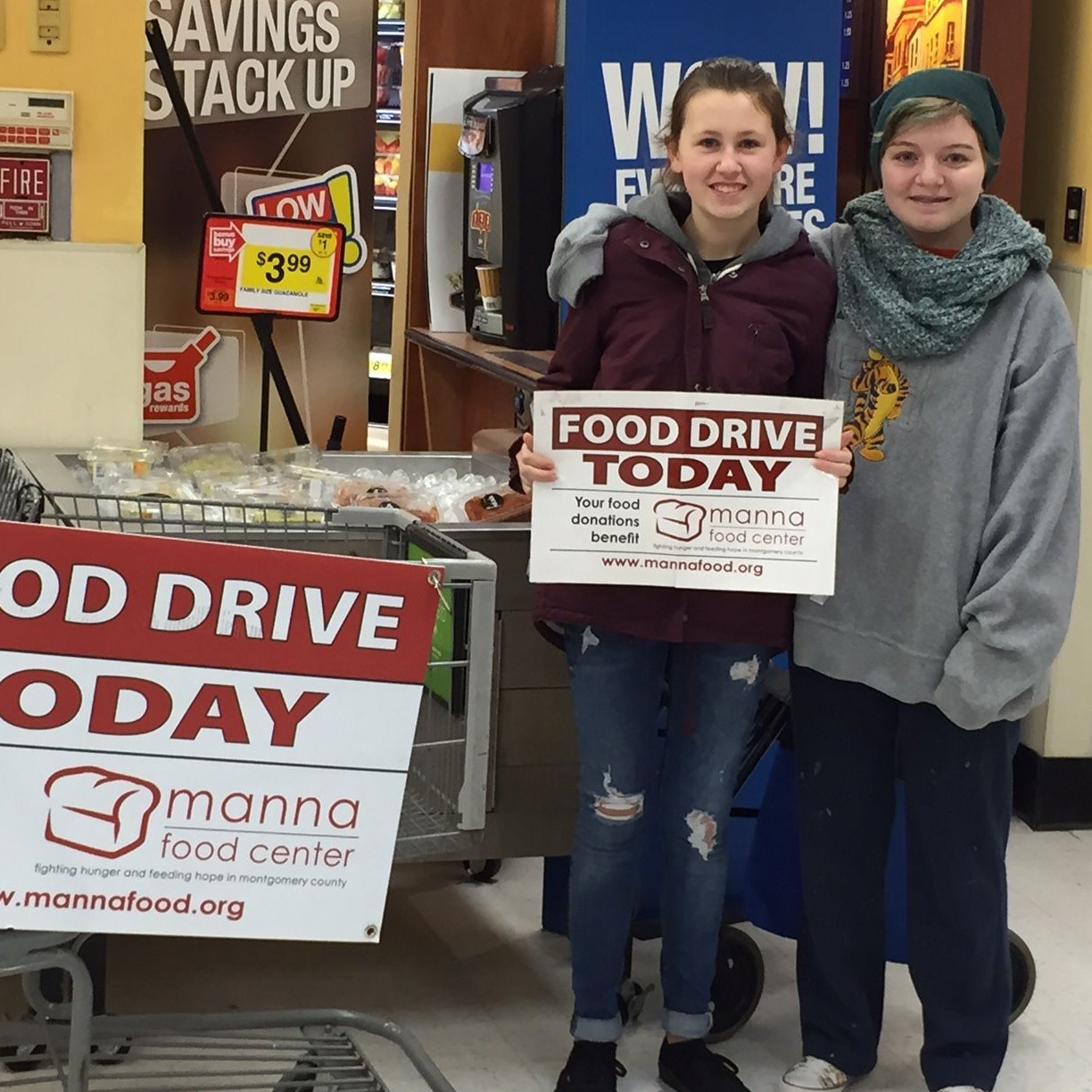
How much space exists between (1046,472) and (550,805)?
3.53 ft

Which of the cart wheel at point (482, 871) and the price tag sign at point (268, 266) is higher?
the price tag sign at point (268, 266)

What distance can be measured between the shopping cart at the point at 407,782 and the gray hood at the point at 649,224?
48 centimetres

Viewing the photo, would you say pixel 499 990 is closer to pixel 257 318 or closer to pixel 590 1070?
pixel 590 1070

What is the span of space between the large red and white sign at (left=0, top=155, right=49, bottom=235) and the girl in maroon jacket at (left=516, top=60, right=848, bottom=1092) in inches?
40.2

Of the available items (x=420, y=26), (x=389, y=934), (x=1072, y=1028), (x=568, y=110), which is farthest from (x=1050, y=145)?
(x=389, y=934)

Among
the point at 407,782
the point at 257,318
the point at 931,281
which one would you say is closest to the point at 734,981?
the point at 407,782

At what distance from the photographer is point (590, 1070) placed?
2820 millimetres

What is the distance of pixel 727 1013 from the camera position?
313cm

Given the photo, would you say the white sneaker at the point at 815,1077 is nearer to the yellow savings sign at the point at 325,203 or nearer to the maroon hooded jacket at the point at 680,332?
the maroon hooded jacket at the point at 680,332

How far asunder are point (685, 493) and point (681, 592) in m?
0.17

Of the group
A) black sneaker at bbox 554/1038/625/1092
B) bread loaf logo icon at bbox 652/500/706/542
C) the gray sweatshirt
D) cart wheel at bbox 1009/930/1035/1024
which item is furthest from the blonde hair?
black sneaker at bbox 554/1038/625/1092

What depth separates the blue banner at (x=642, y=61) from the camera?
3691 mm

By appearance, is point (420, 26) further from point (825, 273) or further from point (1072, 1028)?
point (1072, 1028)

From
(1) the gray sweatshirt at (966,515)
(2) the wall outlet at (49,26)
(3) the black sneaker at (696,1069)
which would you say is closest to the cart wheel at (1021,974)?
(3) the black sneaker at (696,1069)
